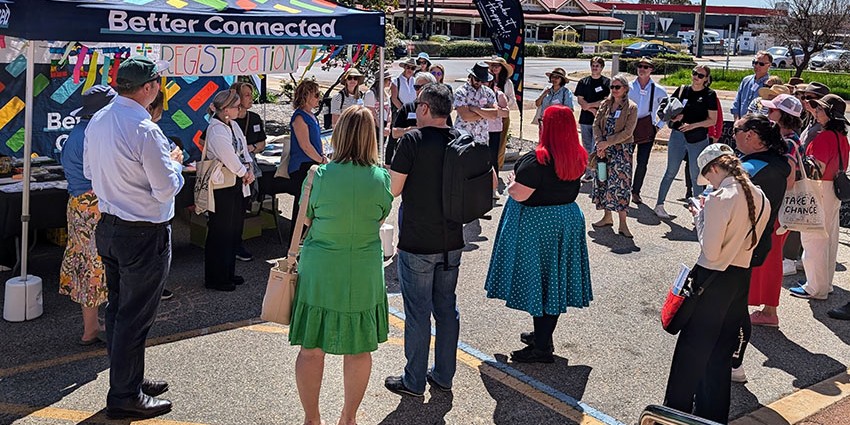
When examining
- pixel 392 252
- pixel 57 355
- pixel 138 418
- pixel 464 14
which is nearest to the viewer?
pixel 138 418

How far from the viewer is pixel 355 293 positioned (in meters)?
4.00

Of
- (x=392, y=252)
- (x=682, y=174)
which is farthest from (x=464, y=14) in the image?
(x=392, y=252)

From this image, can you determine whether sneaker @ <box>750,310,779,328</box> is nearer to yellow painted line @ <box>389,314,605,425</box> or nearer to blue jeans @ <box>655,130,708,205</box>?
yellow painted line @ <box>389,314,605,425</box>

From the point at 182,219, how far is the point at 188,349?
11.4ft

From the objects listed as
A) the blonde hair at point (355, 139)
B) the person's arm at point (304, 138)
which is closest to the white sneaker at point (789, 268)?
the person's arm at point (304, 138)

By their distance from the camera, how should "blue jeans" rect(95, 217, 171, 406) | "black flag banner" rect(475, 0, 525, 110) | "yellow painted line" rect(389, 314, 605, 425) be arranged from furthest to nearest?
"black flag banner" rect(475, 0, 525, 110) < "yellow painted line" rect(389, 314, 605, 425) < "blue jeans" rect(95, 217, 171, 406)

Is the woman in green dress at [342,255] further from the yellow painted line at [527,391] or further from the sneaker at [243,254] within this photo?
the sneaker at [243,254]

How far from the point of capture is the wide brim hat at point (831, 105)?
6.45 metres

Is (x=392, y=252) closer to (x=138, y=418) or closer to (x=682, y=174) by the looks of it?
(x=138, y=418)

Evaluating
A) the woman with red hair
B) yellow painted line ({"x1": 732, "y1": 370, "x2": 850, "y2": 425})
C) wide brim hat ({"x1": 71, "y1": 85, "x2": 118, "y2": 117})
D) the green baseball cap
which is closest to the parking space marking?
the woman with red hair

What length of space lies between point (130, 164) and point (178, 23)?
7.63ft

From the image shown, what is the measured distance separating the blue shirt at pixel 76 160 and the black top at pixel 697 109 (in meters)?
6.61

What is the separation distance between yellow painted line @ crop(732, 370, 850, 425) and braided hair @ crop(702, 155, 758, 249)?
4.13 ft

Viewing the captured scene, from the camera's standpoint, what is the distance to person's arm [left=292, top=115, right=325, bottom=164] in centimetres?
709
